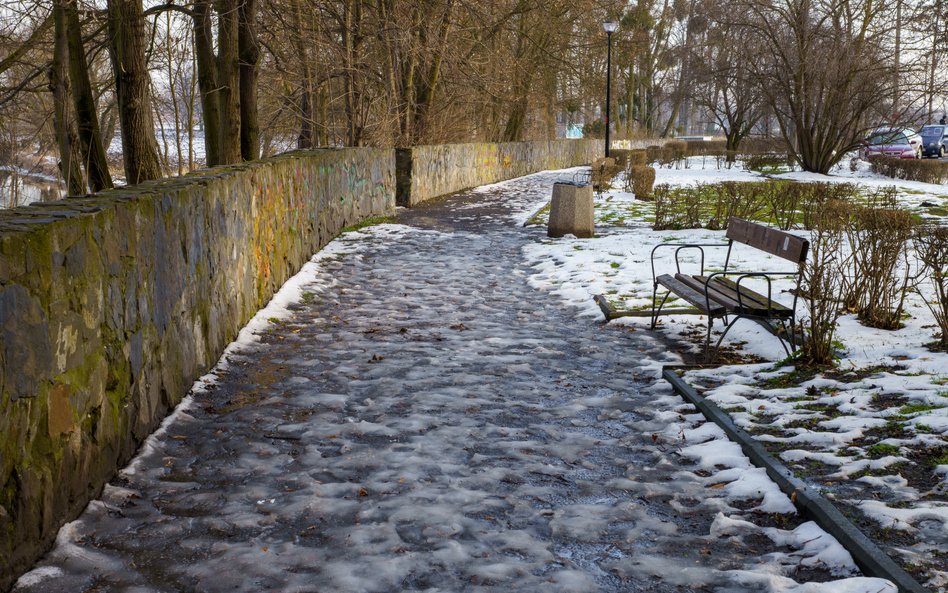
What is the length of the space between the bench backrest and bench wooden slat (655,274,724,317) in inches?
22.4

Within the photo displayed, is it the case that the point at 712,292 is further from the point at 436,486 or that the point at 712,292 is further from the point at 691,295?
the point at 436,486

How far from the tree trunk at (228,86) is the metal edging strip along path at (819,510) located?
29.6ft

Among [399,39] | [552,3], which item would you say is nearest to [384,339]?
[399,39]

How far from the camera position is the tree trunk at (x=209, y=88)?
1327 centimetres

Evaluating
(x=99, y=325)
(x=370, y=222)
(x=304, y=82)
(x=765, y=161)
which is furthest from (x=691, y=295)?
(x=765, y=161)

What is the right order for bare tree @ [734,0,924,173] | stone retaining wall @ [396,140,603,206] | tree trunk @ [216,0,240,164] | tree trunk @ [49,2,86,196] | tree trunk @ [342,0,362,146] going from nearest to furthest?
tree trunk @ [216,0,240,164] → tree trunk @ [49,2,86,196] → tree trunk @ [342,0,362,146] → stone retaining wall @ [396,140,603,206] → bare tree @ [734,0,924,173]

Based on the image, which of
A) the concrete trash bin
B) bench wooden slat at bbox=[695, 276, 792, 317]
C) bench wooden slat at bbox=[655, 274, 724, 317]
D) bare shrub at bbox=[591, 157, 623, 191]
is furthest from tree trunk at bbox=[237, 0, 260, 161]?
bare shrub at bbox=[591, 157, 623, 191]

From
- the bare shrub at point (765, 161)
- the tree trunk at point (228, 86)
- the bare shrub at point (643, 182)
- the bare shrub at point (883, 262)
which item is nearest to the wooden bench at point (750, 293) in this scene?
the bare shrub at point (883, 262)

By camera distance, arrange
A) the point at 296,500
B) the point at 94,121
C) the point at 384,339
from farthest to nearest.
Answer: the point at 94,121 < the point at 384,339 < the point at 296,500

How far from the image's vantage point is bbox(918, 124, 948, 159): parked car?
44.9 meters

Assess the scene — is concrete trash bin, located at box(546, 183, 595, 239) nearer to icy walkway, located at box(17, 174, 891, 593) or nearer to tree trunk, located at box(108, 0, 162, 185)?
tree trunk, located at box(108, 0, 162, 185)

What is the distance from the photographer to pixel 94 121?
12945 mm

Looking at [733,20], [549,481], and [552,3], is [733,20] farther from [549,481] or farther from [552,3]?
[549,481]

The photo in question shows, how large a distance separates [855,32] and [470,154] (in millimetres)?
17131
